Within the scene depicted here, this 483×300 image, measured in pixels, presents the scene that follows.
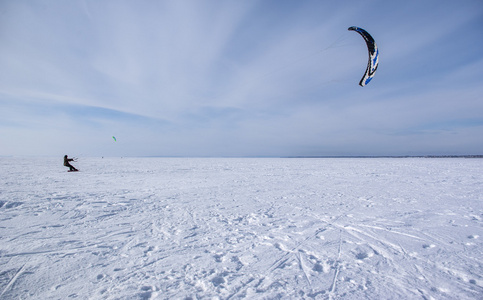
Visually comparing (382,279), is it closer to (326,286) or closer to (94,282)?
(326,286)

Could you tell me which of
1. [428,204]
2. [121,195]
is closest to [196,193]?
[121,195]

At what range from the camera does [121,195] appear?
7.12 meters

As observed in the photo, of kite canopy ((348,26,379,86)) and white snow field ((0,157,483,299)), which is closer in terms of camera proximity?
white snow field ((0,157,483,299))

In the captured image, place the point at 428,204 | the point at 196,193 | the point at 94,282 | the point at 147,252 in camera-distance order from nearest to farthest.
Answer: the point at 94,282, the point at 147,252, the point at 428,204, the point at 196,193

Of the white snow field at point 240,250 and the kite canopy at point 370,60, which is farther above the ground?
the kite canopy at point 370,60

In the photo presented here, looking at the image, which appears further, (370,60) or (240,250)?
(370,60)

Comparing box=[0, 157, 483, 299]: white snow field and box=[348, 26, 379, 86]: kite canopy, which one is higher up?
box=[348, 26, 379, 86]: kite canopy

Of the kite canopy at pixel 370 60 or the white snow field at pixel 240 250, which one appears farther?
the kite canopy at pixel 370 60

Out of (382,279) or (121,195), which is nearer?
(382,279)

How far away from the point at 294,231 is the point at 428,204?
464 centimetres

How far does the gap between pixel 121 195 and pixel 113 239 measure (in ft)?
12.8

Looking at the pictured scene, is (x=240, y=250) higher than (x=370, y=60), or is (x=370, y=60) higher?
(x=370, y=60)

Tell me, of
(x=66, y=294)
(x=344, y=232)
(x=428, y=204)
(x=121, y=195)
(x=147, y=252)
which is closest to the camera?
(x=66, y=294)

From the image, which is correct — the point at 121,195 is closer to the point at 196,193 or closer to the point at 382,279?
the point at 196,193
